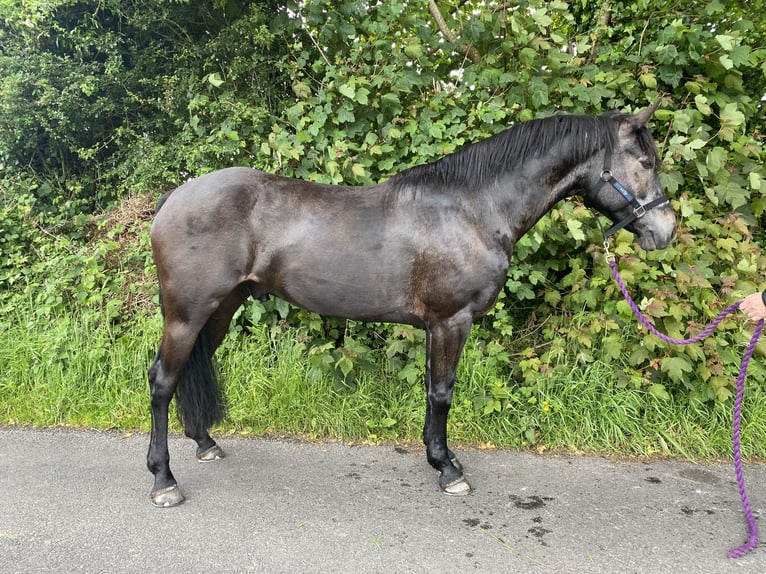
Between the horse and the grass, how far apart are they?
2.77 ft

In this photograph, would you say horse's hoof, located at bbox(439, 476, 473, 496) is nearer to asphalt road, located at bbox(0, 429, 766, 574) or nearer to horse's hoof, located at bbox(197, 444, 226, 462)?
asphalt road, located at bbox(0, 429, 766, 574)

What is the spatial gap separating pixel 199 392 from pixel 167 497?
60cm

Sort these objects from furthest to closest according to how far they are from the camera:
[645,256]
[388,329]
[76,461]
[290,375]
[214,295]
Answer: [388,329] < [290,375] < [645,256] < [76,461] < [214,295]

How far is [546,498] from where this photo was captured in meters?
2.58

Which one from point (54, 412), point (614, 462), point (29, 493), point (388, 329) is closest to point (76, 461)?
point (29, 493)

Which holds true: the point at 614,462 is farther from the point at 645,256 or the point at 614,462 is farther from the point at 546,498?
the point at 645,256

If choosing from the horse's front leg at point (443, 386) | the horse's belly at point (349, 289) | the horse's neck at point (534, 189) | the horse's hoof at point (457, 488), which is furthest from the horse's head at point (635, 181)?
the horse's hoof at point (457, 488)

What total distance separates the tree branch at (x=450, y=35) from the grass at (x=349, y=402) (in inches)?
98.2

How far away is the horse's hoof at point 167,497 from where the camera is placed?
2.50 m

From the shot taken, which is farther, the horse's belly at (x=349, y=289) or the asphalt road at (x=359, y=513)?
the horse's belly at (x=349, y=289)

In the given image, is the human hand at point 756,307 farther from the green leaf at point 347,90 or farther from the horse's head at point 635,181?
the green leaf at point 347,90

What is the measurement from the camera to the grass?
10.6 ft

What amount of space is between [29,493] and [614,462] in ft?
11.5

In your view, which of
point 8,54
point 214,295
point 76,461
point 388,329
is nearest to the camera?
point 214,295
